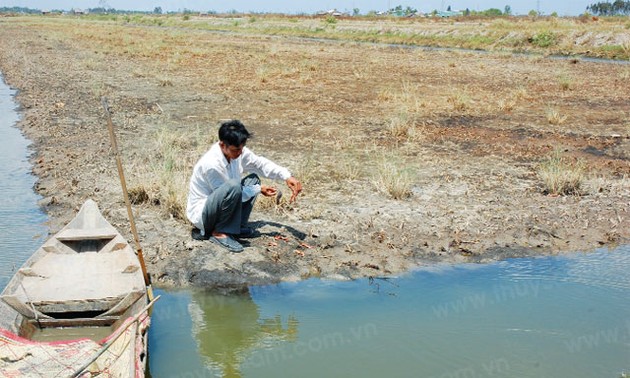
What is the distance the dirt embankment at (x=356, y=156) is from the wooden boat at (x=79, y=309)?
0.66 m

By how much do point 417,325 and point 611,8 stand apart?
276ft

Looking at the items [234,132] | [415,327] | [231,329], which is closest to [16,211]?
[234,132]

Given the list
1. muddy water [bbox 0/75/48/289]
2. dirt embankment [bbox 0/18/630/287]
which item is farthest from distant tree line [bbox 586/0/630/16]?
muddy water [bbox 0/75/48/289]

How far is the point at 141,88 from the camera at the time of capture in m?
18.4

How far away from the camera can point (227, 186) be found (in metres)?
6.24

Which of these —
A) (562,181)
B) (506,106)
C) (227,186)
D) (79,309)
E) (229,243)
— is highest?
(227,186)

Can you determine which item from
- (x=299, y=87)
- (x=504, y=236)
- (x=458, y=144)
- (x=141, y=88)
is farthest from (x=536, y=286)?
(x=141, y=88)

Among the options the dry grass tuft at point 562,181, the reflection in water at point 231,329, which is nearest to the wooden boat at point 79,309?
the reflection in water at point 231,329

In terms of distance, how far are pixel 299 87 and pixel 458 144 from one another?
26.1 ft

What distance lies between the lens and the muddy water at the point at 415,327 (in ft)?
16.1

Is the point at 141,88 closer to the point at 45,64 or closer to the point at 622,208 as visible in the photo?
the point at 45,64

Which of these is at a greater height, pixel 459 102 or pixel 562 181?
pixel 459 102

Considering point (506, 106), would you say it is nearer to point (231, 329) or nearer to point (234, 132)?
point (234, 132)

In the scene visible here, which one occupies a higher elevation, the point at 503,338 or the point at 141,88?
the point at 141,88
